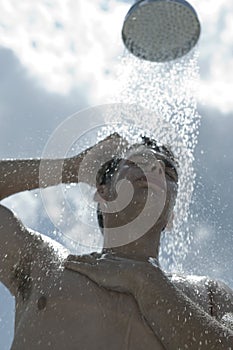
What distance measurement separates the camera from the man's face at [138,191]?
273 centimetres

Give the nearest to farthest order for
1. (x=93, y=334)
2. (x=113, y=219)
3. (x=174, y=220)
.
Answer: (x=93, y=334)
(x=113, y=219)
(x=174, y=220)

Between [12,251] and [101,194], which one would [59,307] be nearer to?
[12,251]

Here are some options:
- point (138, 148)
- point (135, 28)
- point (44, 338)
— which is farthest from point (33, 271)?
point (135, 28)

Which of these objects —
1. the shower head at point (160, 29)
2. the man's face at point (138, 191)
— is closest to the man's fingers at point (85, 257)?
the man's face at point (138, 191)

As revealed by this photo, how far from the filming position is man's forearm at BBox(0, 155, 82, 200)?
300 cm

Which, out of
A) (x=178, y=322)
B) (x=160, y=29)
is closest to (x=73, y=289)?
(x=178, y=322)

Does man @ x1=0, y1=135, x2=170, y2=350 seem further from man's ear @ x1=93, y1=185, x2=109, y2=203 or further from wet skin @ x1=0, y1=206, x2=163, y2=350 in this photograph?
man's ear @ x1=93, y1=185, x2=109, y2=203

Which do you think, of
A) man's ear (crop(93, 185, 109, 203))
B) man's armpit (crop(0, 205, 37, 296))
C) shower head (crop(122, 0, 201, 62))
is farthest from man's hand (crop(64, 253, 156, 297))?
shower head (crop(122, 0, 201, 62))

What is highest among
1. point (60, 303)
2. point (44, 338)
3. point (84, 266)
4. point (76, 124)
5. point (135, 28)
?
point (135, 28)

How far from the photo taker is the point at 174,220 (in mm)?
3000

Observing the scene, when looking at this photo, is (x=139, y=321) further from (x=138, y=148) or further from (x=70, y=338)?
(x=138, y=148)

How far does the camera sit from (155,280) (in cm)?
235

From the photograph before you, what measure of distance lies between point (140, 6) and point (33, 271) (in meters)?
1.39

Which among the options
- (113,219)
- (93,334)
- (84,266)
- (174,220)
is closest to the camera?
(93,334)
